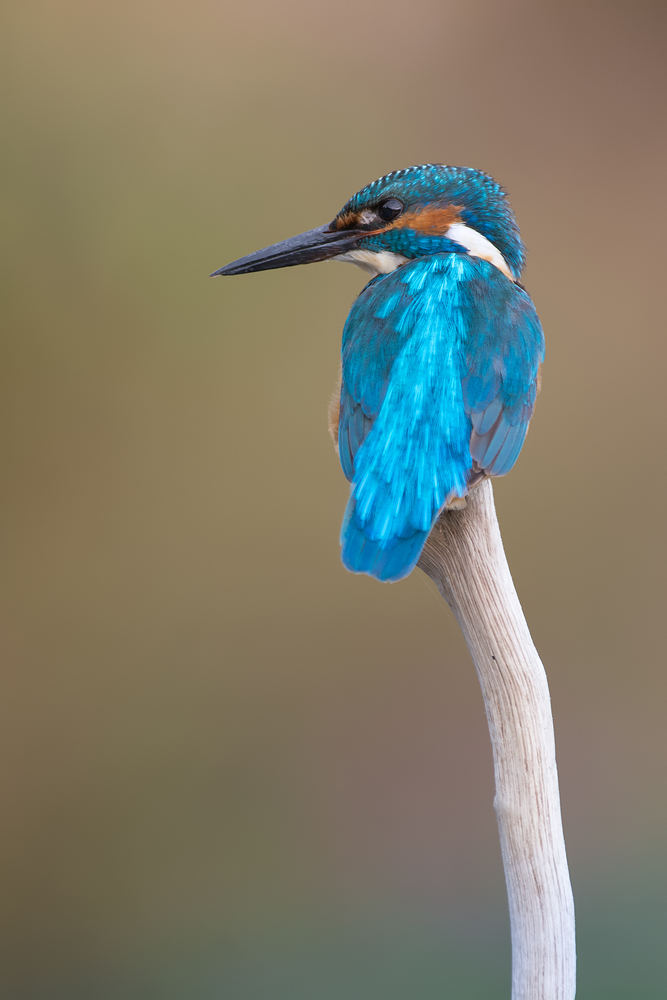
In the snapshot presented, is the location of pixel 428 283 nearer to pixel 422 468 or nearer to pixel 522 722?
pixel 422 468

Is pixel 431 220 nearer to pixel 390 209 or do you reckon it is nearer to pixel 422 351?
pixel 390 209

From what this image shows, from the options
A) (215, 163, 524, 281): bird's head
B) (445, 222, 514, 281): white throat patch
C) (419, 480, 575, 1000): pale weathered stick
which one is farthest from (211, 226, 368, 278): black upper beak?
(419, 480, 575, 1000): pale weathered stick

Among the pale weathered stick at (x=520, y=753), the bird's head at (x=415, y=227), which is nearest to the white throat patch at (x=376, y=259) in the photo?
the bird's head at (x=415, y=227)

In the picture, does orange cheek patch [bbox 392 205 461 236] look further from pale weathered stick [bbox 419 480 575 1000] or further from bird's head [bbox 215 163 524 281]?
pale weathered stick [bbox 419 480 575 1000]

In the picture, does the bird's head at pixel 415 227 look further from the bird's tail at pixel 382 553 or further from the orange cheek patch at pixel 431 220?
the bird's tail at pixel 382 553

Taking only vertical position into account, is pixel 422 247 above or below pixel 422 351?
above

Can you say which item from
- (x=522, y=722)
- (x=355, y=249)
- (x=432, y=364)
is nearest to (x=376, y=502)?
(x=432, y=364)

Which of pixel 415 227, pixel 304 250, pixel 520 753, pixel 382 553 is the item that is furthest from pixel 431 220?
pixel 520 753
